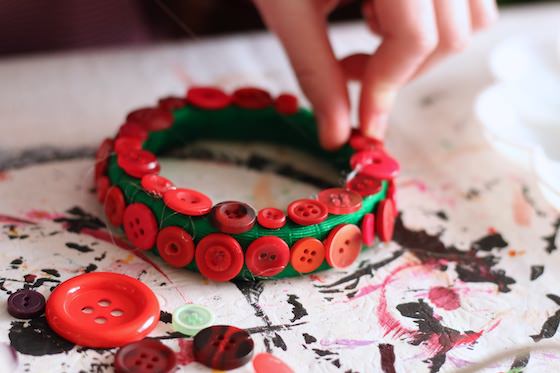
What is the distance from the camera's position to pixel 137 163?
21.6 inches

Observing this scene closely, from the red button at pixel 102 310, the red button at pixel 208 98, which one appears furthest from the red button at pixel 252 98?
the red button at pixel 102 310

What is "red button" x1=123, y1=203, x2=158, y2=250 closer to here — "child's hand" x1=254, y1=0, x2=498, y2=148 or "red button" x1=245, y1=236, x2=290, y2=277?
"red button" x1=245, y1=236, x2=290, y2=277

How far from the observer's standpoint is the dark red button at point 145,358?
42cm

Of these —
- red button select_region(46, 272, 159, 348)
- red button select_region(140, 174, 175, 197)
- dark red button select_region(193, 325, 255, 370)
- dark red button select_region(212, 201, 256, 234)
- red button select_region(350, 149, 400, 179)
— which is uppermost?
red button select_region(140, 174, 175, 197)

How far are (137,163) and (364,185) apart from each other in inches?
6.7

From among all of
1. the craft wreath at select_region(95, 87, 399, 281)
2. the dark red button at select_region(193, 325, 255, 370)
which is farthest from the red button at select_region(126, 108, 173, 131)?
the dark red button at select_region(193, 325, 255, 370)

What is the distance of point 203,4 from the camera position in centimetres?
92

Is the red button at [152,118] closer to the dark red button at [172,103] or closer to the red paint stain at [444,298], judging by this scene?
the dark red button at [172,103]

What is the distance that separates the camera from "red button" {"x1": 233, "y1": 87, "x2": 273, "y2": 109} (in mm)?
673

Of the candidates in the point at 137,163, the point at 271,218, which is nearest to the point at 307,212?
the point at 271,218

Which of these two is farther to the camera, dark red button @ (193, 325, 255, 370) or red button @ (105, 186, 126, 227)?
red button @ (105, 186, 126, 227)

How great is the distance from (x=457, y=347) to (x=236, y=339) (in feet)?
0.47

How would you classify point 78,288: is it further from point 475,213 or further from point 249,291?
point 475,213

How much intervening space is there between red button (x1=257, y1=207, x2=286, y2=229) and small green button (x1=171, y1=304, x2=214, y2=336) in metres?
0.07
